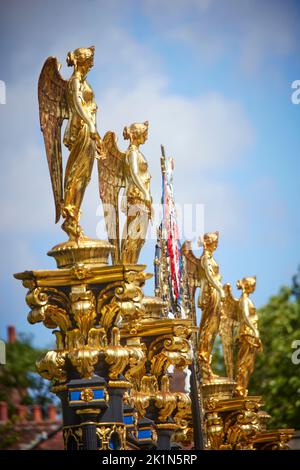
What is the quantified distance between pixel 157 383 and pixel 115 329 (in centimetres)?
388

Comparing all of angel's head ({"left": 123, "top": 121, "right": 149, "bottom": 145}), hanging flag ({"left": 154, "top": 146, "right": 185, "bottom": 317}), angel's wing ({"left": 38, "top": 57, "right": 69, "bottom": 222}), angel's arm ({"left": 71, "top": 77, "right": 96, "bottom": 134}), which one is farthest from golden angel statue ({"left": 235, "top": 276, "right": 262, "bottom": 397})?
angel's arm ({"left": 71, "top": 77, "right": 96, "bottom": 134})

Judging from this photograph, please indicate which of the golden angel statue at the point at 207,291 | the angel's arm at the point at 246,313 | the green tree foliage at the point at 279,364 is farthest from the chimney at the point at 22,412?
the golden angel statue at the point at 207,291

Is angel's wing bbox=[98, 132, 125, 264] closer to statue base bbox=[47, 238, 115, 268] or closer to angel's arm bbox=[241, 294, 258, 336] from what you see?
statue base bbox=[47, 238, 115, 268]

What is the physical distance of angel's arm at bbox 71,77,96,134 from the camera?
17.4 metres

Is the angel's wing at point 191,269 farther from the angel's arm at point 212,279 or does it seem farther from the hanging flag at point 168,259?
the hanging flag at point 168,259

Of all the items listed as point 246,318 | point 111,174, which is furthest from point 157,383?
point 246,318

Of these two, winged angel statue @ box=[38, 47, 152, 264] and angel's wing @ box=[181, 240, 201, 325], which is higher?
angel's wing @ box=[181, 240, 201, 325]

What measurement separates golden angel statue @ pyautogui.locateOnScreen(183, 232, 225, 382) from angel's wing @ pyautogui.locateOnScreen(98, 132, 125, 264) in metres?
5.94

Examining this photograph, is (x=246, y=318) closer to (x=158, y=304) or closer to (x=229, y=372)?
(x=229, y=372)

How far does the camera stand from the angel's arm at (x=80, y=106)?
1738 centimetres

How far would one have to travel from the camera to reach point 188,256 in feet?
84.3

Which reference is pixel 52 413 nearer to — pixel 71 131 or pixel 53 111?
pixel 53 111

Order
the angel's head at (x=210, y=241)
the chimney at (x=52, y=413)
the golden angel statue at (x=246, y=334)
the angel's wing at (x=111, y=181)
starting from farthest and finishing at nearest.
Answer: the chimney at (x=52, y=413) → the golden angel statue at (x=246, y=334) → the angel's head at (x=210, y=241) → the angel's wing at (x=111, y=181)

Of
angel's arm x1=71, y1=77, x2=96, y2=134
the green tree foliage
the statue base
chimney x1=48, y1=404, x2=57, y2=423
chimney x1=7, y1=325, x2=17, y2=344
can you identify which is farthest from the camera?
chimney x1=7, y1=325, x2=17, y2=344
